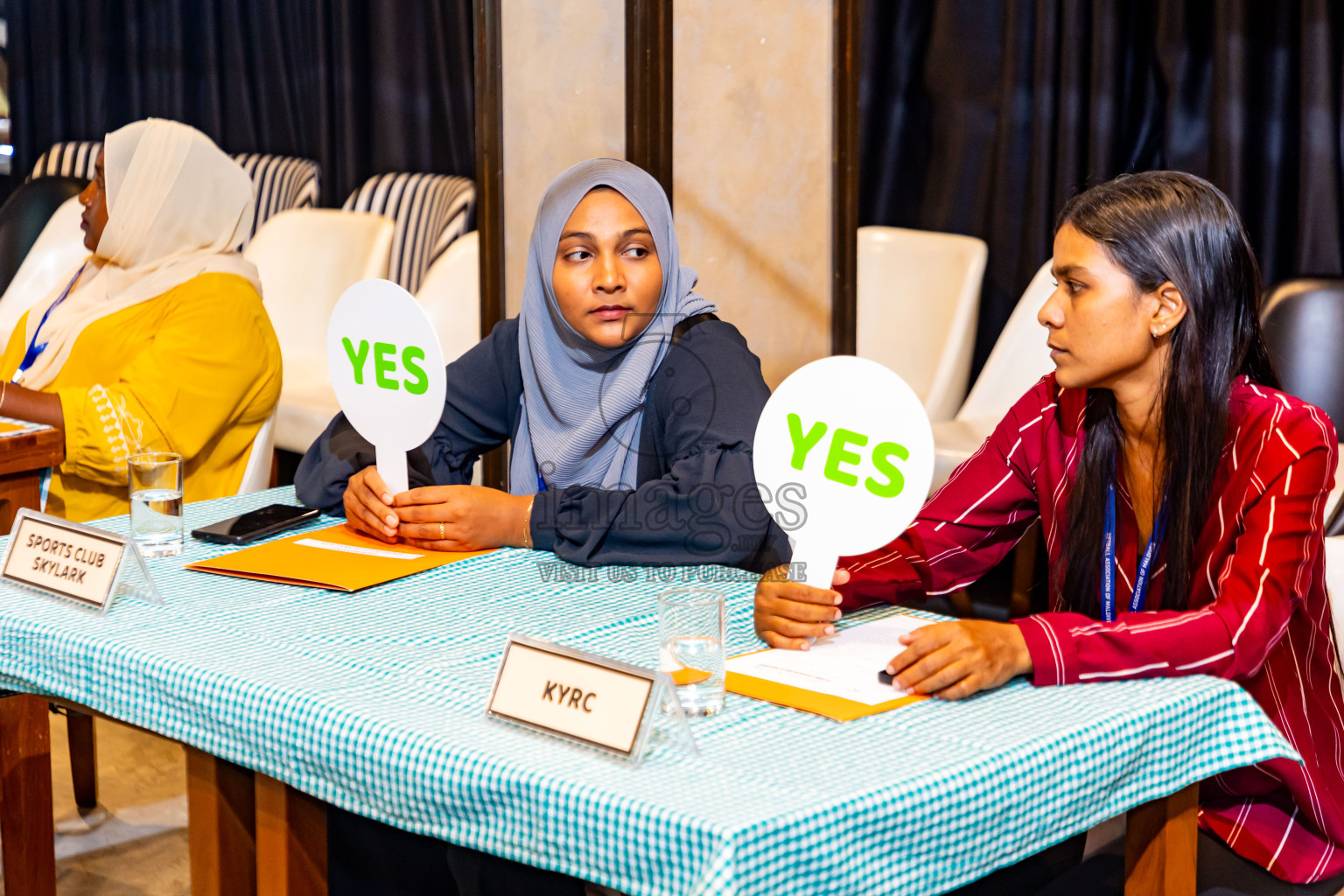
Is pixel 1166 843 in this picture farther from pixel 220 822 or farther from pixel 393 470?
pixel 393 470

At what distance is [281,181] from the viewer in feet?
15.7

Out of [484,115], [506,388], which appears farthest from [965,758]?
[484,115]

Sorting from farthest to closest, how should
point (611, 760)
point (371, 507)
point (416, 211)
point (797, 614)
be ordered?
point (416, 211)
point (371, 507)
point (797, 614)
point (611, 760)

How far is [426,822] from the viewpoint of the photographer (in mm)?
1015

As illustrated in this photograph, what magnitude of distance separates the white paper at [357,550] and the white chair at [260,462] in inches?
35.9

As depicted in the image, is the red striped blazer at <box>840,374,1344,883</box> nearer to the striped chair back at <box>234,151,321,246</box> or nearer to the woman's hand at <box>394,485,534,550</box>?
the woman's hand at <box>394,485,534,550</box>

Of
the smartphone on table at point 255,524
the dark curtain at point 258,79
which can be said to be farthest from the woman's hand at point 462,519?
the dark curtain at point 258,79

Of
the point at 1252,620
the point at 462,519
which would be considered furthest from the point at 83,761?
the point at 1252,620

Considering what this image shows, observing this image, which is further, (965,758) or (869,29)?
(869,29)

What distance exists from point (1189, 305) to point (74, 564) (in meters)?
1.16

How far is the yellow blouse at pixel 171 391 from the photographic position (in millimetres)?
2287

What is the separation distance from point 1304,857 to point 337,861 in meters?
1.01

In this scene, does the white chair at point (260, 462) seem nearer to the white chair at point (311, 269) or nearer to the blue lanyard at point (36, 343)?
the blue lanyard at point (36, 343)

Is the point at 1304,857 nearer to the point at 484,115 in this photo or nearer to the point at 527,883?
the point at 527,883
